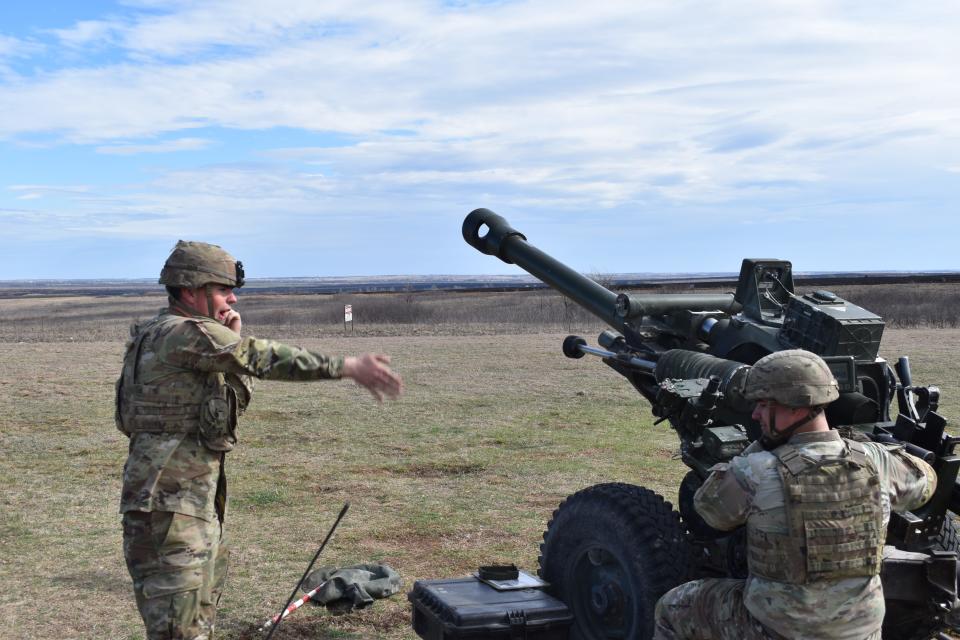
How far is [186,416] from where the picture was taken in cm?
393

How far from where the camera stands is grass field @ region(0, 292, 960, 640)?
611 cm

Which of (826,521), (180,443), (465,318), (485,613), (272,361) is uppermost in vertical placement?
(272,361)

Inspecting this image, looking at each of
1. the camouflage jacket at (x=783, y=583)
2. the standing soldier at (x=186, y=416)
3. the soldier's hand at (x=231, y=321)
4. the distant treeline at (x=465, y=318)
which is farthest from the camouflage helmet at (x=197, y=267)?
the distant treeline at (x=465, y=318)

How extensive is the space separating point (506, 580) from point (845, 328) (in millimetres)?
2100

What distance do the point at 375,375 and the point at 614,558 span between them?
1.62 metres

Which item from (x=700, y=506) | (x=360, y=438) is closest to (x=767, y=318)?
(x=700, y=506)

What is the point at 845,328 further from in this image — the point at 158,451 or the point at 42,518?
the point at 42,518

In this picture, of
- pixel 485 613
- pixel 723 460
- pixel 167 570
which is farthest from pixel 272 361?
pixel 723 460

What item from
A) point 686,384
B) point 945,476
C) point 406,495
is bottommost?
point 406,495

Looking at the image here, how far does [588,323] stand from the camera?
111 ft

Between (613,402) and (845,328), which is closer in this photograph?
(845,328)

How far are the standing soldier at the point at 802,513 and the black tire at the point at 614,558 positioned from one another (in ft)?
2.52

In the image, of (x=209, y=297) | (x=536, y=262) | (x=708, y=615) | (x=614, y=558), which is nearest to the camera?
(x=708, y=615)

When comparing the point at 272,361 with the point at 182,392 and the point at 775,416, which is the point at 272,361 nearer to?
the point at 182,392
